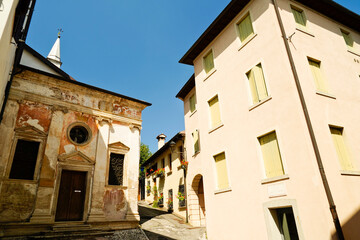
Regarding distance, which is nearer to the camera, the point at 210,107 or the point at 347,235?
the point at 347,235

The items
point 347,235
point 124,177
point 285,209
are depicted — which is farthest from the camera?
point 124,177

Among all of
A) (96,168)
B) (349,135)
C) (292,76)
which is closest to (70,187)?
(96,168)

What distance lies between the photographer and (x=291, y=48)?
8.16 m

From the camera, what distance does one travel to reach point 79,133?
12195 mm

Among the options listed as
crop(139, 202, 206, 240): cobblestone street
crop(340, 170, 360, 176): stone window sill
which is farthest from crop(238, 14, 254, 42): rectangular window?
crop(139, 202, 206, 240): cobblestone street

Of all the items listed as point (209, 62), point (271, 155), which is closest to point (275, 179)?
point (271, 155)

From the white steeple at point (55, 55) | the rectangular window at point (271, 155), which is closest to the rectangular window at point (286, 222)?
the rectangular window at point (271, 155)

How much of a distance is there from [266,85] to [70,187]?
33.4 ft

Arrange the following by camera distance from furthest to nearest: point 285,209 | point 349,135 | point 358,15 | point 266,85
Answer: point 358,15, point 266,85, point 349,135, point 285,209

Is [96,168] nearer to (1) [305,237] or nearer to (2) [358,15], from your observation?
(1) [305,237]

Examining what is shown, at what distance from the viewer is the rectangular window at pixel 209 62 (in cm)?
1211

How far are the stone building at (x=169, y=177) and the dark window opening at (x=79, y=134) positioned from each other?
211 inches

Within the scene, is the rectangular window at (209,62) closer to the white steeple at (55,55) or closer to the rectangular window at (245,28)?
the rectangular window at (245,28)

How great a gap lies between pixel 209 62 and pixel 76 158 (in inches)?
339
